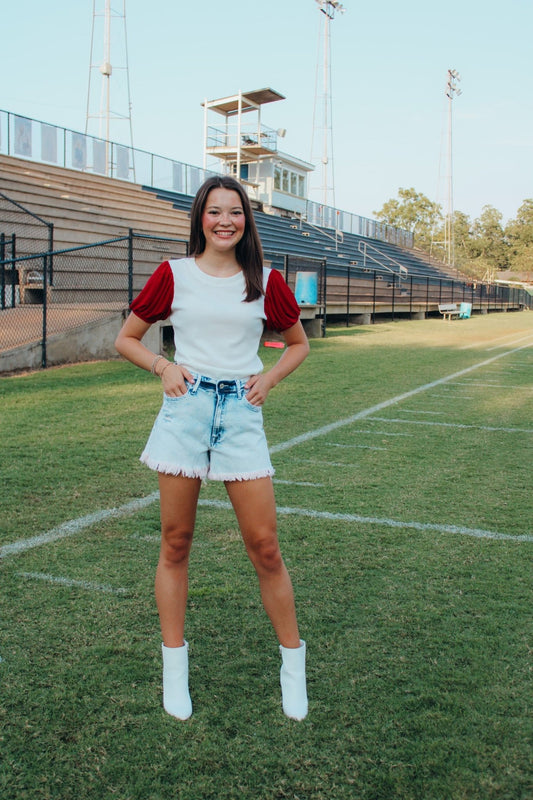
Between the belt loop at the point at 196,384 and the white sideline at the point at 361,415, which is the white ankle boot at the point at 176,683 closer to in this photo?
the belt loop at the point at 196,384

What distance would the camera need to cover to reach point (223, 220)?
2.54 m

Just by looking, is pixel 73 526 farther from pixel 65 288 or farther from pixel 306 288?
pixel 306 288

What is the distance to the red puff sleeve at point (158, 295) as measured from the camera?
2531 mm

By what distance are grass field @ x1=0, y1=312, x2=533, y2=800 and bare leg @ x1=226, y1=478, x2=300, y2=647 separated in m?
0.29

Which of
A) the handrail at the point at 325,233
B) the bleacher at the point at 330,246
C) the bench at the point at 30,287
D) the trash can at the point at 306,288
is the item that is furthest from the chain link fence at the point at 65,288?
the handrail at the point at 325,233

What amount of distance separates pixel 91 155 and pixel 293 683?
2391 cm

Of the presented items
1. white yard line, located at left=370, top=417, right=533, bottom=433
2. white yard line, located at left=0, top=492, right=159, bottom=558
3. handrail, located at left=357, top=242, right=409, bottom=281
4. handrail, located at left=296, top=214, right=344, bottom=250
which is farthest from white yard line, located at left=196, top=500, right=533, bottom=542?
handrail, located at left=296, top=214, right=344, bottom=250

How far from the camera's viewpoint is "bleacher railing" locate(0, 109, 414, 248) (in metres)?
21.5

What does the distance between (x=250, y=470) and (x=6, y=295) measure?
12.6 meters

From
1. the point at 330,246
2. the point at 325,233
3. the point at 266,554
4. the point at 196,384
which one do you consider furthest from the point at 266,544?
the point at 325,233

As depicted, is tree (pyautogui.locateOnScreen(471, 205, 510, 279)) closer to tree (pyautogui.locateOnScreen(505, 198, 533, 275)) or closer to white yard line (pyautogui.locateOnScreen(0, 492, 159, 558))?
tree (pyautogui.locateOnScreen(505, 198, 533, 275))

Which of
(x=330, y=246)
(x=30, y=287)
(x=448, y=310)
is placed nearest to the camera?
(x=30, y=287)

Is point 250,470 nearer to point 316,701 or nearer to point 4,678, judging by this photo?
point 316,701

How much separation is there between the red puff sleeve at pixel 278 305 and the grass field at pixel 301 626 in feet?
4.15
